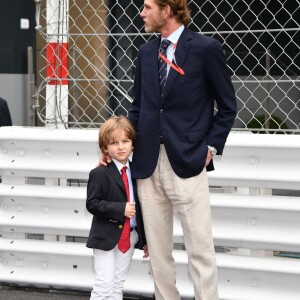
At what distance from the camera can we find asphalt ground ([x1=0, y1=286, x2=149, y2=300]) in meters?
4.79

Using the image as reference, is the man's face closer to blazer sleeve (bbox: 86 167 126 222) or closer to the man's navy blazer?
the man's navy blazer

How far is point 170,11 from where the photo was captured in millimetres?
3729

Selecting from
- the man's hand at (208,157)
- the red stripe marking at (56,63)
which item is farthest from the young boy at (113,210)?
the red stripe marking at (56,63)

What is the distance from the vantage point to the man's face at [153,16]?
12.2ft

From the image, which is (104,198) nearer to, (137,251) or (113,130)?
(113,130)

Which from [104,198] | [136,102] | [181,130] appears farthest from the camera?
[136,102]

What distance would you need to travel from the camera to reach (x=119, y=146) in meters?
3.78

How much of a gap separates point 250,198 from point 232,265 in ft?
1.27

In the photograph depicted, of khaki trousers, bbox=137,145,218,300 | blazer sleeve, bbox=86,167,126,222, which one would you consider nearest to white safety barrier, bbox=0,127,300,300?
khaki trousers, bbox=137,145,218,300

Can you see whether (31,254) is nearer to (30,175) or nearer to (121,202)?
(30,175)

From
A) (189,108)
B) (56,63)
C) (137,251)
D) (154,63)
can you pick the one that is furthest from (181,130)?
(56,63)

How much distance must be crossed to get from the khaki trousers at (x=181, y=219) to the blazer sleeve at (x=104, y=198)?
0.13 meters

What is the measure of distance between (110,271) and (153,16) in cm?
123

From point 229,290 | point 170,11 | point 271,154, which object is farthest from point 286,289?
point 170,11
